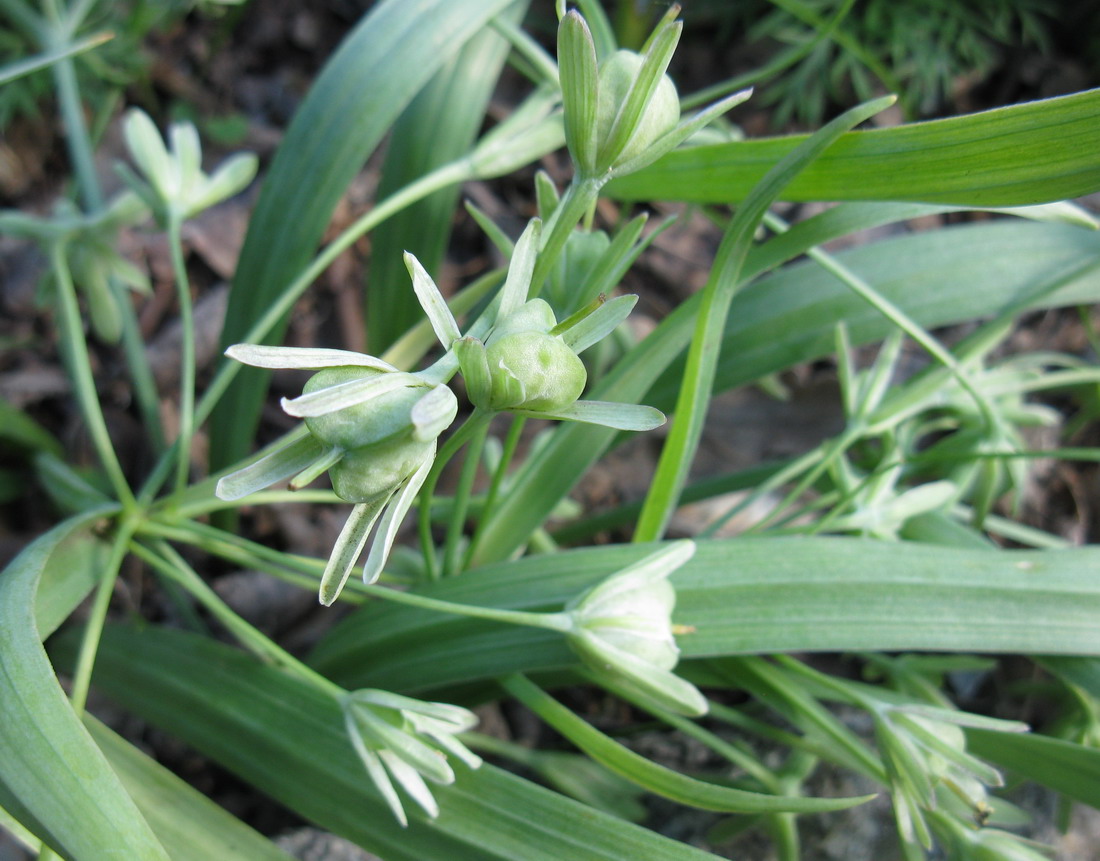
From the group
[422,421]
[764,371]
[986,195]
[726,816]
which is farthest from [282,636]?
[986,195]

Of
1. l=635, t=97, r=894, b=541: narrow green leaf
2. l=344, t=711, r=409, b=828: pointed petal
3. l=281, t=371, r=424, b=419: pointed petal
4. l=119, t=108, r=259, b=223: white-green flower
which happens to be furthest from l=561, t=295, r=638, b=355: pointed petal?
l=119, t=108, r=259, b=223: white-green flower

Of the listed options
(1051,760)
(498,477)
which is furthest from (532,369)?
(1051,760)

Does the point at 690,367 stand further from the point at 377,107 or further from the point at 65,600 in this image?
the point at 65,600

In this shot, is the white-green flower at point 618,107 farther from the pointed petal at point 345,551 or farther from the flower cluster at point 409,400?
the pointed petal at point 345,551

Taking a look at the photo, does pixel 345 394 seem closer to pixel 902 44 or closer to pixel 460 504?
pixel 460 504

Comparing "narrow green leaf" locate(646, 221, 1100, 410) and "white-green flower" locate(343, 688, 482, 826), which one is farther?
"narrow green leaf" locate(646, 221, 1100, 410)

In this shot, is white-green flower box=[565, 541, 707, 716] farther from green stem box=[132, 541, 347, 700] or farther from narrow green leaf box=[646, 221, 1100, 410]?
narrow green leaf box=[646, 221, 1100, 410]
